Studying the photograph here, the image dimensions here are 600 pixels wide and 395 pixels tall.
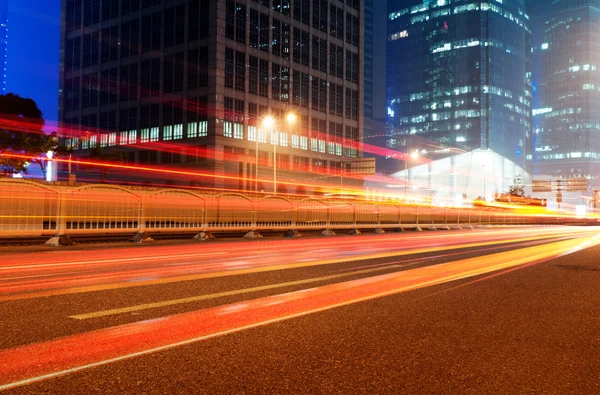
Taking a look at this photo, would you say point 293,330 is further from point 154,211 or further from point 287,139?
point 287,139

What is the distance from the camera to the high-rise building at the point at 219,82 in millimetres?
68125

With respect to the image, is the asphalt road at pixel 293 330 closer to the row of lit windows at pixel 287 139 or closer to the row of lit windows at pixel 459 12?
the row of lit windows at pixel 287 139

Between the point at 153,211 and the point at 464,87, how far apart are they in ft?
484

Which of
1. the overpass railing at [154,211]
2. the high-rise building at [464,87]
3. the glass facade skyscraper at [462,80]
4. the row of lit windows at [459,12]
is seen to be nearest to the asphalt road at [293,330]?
the overpass railing at [154,211]

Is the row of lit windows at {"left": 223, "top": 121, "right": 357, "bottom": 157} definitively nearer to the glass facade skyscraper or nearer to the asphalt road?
the asphalt road

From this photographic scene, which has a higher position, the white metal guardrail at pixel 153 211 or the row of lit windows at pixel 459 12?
the row of lit windows at pixel 459 12

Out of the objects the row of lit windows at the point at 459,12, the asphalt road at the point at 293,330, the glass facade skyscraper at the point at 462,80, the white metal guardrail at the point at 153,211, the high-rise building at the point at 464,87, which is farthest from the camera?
the row of lit windows at the point at 459,12

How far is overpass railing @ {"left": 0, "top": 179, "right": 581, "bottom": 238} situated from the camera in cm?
1620

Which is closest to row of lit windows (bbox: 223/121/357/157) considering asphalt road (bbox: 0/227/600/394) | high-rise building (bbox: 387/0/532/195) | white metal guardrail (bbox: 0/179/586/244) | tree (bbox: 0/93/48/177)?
tree (bbox: 0/93/48/177)

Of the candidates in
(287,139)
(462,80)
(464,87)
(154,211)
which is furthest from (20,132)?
(462,80)

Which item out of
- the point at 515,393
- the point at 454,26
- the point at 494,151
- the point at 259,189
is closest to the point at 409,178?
the point at 494,151

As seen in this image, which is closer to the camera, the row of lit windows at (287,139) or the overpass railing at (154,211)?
the overpass railing at (154,211)

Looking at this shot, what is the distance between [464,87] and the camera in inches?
6038

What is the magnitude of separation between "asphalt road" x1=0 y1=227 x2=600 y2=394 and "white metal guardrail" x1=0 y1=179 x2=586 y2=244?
5866 millimetres
